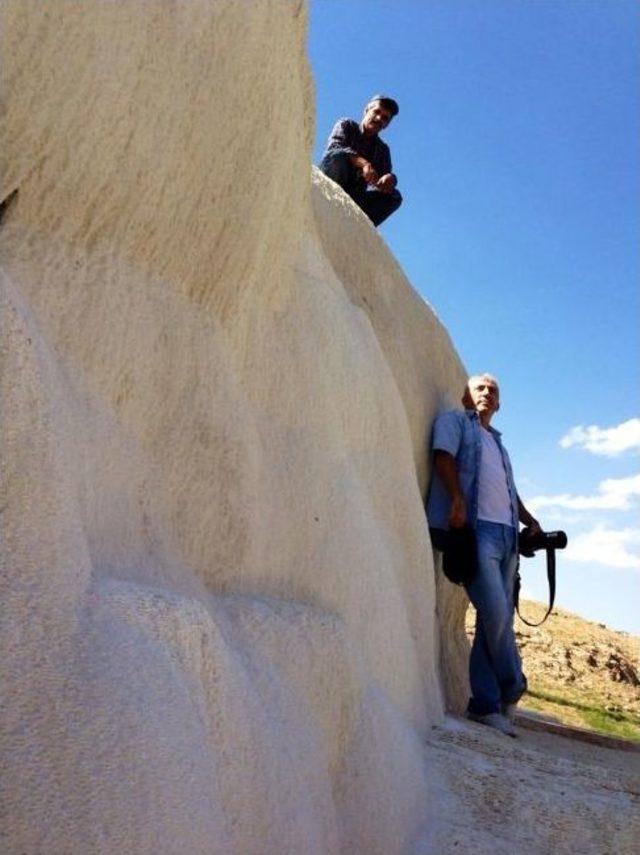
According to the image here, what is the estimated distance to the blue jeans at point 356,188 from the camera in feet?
19.5

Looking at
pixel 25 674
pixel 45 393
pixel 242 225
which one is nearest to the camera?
pixel 25 674

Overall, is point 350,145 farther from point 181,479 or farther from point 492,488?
point 181,479

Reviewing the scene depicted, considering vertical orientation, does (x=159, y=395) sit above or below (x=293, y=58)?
below

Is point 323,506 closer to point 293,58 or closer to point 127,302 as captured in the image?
point 127,302

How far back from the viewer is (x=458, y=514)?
4879 mm

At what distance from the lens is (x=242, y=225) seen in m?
2.80

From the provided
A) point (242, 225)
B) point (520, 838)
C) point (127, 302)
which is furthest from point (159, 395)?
point (520, 838)

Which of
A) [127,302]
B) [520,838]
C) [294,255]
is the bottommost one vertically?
[520,838]

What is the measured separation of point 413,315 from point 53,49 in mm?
3953

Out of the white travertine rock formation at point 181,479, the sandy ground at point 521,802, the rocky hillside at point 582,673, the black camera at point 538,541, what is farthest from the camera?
the rocky hillside at point 582,673

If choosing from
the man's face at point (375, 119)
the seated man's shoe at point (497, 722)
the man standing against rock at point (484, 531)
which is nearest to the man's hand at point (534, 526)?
the man standing against rock at point (484, 531)

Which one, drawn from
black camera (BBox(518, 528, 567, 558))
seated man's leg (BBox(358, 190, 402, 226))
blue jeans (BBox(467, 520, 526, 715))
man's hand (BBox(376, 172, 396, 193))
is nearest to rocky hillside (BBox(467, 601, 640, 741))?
black camera (BBox(518, 528, 567, 558))

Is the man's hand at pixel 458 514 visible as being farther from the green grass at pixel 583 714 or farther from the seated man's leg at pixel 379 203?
the green grass at pixel 583 714

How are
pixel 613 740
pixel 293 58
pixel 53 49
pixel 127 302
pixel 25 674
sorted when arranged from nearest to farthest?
pixel 25 674 < pixel 53 49 < pixel 127 302 < pixel 293 58 < pixel 613 740
